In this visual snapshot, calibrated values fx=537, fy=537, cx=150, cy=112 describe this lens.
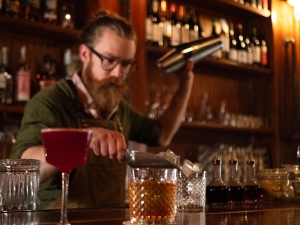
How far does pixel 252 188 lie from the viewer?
5.08 feet

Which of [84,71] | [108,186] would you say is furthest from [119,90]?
[108,186]

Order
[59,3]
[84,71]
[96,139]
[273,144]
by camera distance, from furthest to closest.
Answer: [273,144], [59,3], [84,71], [96,139]

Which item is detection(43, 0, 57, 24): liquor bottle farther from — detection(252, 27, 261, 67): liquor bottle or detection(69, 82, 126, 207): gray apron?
detection(252, 27, 261, 67): liquor bottle

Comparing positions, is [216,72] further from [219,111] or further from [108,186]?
[108,186]

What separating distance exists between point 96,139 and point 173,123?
128 cm

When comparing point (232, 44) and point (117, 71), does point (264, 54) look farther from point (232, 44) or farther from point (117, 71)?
point (117, 71)

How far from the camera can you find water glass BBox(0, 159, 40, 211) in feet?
4.08

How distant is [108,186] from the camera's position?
77.4 inches

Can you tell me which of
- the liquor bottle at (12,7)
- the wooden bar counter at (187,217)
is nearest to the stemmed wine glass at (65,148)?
the wooden bar counter at (187,217)

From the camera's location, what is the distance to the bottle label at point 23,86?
2.38m

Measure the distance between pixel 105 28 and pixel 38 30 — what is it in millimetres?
480

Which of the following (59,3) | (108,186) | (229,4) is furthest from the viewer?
(229,4)

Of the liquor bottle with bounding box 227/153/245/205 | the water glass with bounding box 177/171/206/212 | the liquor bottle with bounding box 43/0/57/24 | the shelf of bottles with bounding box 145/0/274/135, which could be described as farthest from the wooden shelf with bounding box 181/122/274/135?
the water glass with bounding box 177/171/206/212

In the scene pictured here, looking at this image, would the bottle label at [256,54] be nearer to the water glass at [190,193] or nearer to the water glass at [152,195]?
the water glass at [190,193]
